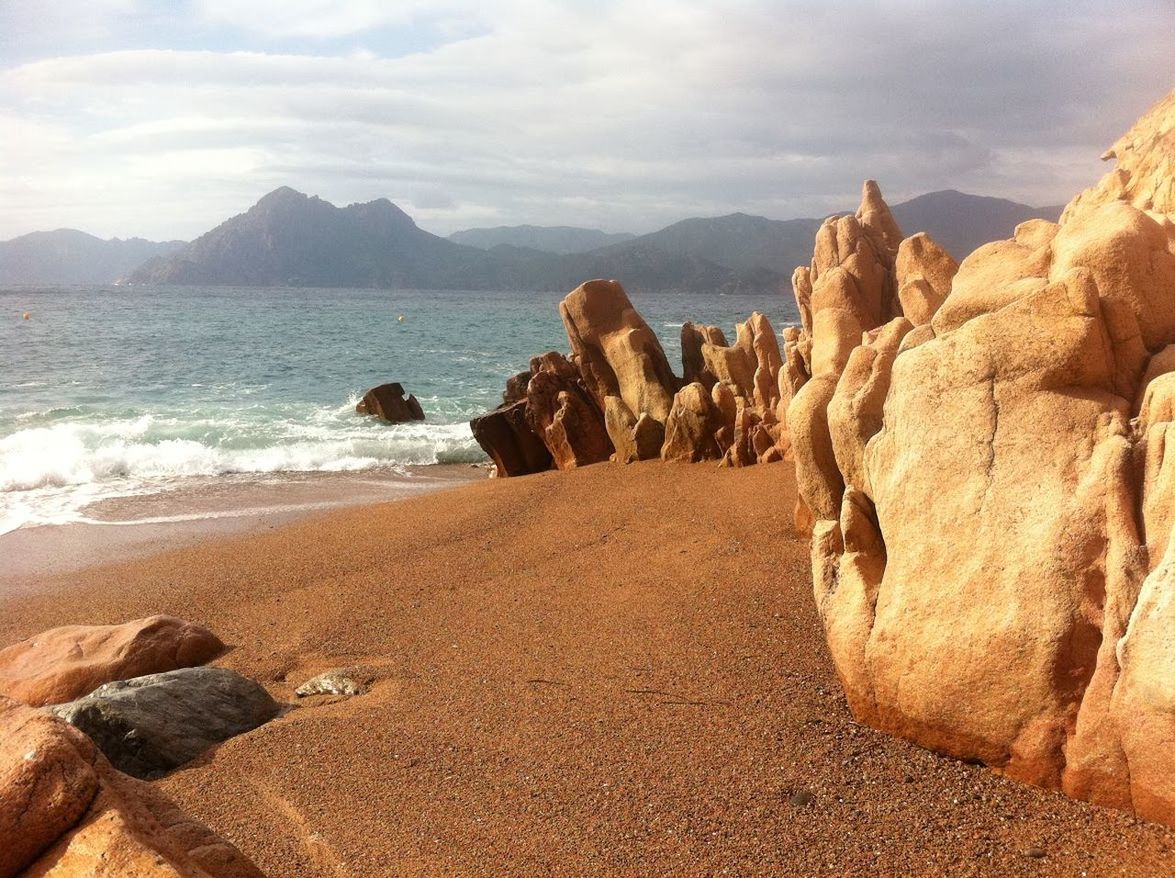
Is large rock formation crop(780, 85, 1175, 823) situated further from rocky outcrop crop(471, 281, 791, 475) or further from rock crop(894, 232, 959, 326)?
rocky outcrop crop(471, 281, 791, 475)

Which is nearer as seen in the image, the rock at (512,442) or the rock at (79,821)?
the rock at (79,821)

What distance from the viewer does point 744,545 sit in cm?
980

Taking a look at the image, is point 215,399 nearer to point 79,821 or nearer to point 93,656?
point 93,656

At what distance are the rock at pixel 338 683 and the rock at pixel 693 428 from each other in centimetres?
842

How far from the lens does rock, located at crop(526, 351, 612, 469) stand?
17.0 m

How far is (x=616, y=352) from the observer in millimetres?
17234

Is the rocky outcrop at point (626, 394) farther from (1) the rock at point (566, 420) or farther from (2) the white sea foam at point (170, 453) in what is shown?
(2) the white sea foam at point (170, 453)


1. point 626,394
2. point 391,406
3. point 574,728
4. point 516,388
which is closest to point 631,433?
point 626,394

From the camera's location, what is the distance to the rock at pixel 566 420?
17.0 meters

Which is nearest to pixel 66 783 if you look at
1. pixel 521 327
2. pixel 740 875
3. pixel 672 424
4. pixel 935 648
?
pixel 740 875

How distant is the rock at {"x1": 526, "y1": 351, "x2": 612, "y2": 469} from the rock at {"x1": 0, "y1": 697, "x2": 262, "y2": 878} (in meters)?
13.4

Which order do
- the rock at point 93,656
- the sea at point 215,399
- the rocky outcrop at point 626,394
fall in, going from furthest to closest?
the sea at point 215,399 < the rocky outcrop at point 626,394 < the rock at point 93,656

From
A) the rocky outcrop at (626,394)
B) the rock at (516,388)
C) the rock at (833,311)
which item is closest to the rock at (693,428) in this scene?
the rocky outcrop at (626,394)

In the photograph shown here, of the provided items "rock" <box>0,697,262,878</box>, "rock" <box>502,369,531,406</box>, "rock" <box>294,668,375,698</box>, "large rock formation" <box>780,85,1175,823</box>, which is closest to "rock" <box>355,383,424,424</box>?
"rock" <box>502,369,531,406</box>
